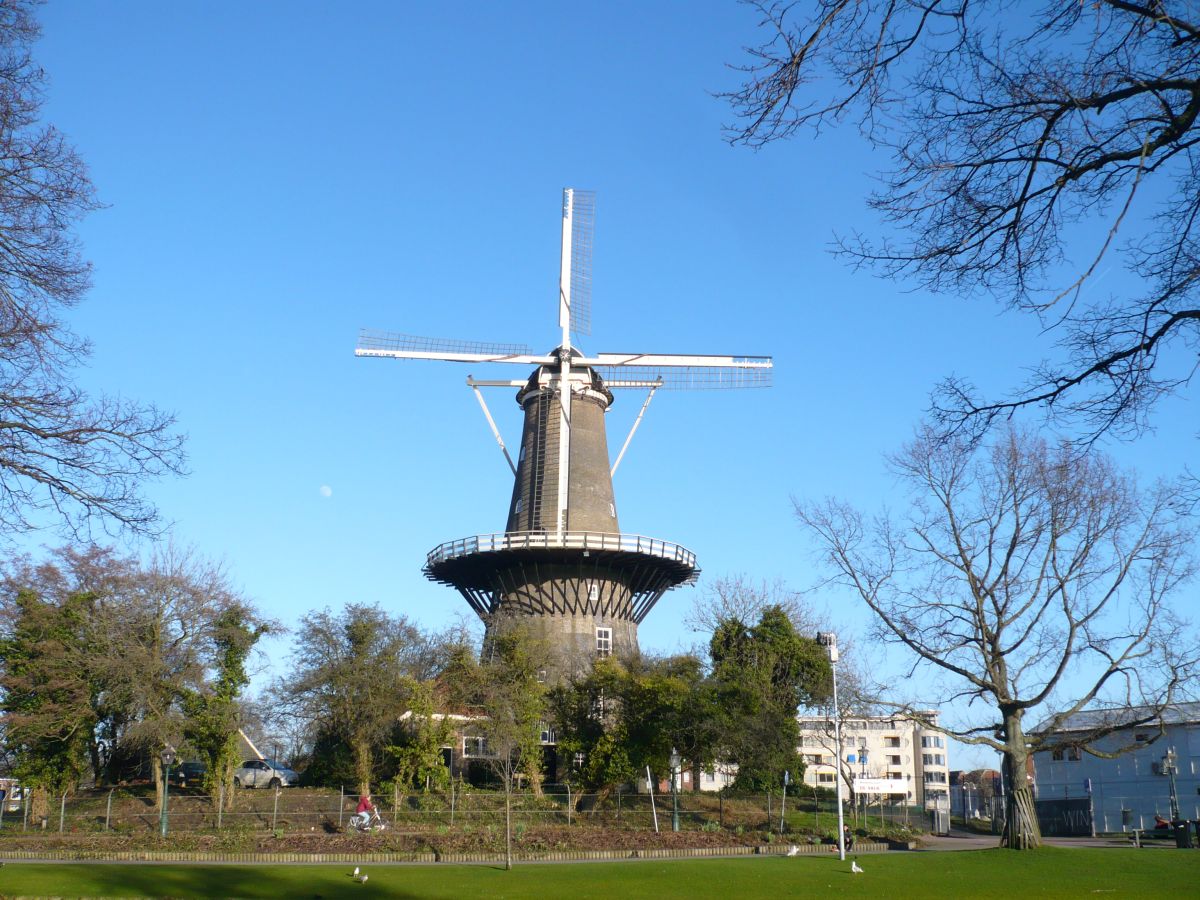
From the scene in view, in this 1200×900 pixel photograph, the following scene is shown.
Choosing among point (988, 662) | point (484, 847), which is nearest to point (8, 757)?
point (484, 847)

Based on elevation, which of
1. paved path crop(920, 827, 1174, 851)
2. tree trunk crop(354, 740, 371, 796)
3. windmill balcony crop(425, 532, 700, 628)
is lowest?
paved path crop(920, 827, 1174, 851)

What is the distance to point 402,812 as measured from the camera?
3020cm

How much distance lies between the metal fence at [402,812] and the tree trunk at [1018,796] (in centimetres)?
711

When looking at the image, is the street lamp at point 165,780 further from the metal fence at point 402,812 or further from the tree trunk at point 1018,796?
the tree trunk at point 1018,796

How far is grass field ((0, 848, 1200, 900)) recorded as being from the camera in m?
15.8

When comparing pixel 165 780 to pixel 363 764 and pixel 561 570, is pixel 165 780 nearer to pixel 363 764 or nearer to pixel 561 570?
pixel 363 764

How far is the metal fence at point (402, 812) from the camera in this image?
28188 mm

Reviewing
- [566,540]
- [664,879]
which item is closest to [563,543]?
[566,540]

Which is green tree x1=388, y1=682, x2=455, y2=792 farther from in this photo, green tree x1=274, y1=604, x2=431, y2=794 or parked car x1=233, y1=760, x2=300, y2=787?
parked car x1=233, y1=760, x2=300, y2=787

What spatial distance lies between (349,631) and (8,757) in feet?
38.1

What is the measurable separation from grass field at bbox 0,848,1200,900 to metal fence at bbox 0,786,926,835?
7353 millimetres

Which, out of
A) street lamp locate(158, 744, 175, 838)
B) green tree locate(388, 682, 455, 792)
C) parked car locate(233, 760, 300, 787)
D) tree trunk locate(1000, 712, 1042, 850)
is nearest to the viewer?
tree trunk locate(1000, 712, 1042, 850)

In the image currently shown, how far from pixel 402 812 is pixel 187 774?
14.8 m

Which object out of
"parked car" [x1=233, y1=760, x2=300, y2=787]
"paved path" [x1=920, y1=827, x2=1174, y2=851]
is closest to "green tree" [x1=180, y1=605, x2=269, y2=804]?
"parked car" [x1=233, y1=760, x2=300, y2=787]
